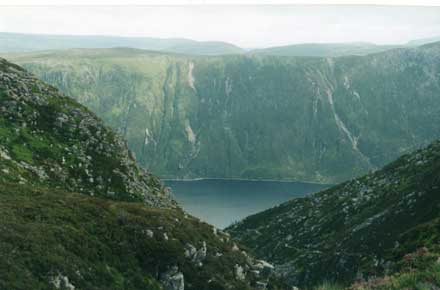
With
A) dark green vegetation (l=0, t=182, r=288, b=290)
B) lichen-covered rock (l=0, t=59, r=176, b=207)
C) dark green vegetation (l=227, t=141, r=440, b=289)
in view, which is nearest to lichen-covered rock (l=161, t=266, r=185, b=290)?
dark green vegetation (l=0, t=182, r=288, b=290)

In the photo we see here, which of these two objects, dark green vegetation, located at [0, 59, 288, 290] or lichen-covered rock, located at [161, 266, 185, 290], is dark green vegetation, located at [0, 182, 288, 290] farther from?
lichen-covered rock, located at [161, 266, 185, 290]

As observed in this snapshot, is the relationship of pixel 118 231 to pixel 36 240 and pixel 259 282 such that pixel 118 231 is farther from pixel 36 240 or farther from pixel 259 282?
pixel 259 282

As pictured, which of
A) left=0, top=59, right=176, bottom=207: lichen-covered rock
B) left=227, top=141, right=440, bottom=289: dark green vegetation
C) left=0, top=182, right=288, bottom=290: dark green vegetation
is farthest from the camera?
left=227, top=141, right=440, bottom=289: dark green vegetation

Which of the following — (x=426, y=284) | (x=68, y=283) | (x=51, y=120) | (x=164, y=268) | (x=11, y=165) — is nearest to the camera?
(x=426, y=284)

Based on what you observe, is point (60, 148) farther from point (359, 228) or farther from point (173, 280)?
point (359, 228)

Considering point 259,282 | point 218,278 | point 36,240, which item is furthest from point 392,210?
point 36,240

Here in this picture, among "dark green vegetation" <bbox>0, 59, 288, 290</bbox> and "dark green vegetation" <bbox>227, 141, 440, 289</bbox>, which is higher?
"dark green vegetation" <bbox>0, 59, 288, 290</bbox>

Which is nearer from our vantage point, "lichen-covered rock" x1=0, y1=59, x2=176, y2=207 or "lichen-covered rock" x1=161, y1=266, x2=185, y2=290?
"lichen-covered rock" x1=161, y1=266, x2=185, y2=290
